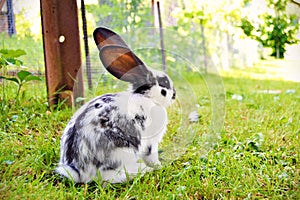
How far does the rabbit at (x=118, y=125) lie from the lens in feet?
5.03

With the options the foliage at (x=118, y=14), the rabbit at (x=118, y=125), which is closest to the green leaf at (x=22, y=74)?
the foliage at (x=118, y=14)

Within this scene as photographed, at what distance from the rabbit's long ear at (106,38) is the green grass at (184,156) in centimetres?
24

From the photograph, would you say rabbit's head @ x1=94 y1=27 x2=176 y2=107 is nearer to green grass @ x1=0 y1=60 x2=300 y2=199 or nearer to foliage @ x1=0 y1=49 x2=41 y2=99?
green grass @ x1=0 y1=60 x2=300 y2=199

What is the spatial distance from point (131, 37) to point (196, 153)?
0.61 meters

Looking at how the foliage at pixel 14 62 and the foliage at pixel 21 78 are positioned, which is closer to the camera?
the foliage at pixel 14 62

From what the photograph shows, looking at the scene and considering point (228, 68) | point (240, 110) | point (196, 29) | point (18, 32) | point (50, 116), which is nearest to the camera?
point (50, 116)

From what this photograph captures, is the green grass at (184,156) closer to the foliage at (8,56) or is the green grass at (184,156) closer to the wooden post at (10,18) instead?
the foliage at (8,56)

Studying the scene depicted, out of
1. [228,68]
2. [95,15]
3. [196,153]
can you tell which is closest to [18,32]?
[95,15]

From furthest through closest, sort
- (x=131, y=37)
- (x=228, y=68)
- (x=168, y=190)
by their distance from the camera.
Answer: (x=228, y=68) < (x=131, y=37) < (x=168, y=190)

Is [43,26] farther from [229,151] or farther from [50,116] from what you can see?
[229,151]

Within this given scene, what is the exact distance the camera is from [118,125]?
5.11ft

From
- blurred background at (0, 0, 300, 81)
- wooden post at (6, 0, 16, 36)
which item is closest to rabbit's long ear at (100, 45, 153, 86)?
blurred background at (0, 0, 300, 81)

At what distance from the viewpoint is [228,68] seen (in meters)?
5.86

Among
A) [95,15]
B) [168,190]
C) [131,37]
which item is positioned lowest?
[168,190]
